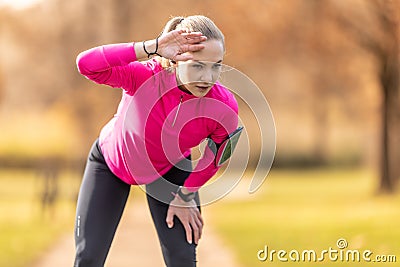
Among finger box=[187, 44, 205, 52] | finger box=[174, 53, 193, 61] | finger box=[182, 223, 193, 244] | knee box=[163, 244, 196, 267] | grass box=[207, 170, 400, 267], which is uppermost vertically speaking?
finger box=[187, 44, 205, 52]

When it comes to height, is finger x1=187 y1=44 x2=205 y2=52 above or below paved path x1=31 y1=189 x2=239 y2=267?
above

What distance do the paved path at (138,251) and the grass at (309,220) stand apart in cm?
20

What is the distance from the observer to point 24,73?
A: 14.4 m

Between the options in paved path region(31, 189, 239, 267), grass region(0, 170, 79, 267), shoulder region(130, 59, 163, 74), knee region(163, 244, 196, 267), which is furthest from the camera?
grass region(0, 170, 79, 267)

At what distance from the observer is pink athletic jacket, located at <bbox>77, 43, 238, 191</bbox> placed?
338 cm

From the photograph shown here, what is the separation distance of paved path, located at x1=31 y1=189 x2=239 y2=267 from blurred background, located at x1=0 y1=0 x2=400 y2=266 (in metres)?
0.22

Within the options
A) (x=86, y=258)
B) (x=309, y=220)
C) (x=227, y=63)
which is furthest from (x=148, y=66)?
(x=227, y=63)

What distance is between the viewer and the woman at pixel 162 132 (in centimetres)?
322

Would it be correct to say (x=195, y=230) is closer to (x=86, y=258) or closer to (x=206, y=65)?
(x=86, y=258)

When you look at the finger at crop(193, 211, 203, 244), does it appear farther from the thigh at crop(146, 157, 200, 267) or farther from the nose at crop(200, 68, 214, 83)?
the nose at crop(200, 68, 214, 83)

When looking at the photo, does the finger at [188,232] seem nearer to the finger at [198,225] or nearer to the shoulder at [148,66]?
the finger at [198,225]

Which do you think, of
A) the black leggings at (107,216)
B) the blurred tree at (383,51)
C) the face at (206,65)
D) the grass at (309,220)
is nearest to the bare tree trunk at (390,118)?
the blurred tree at (383,51)

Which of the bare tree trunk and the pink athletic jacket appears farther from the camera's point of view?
the bare tree trunk

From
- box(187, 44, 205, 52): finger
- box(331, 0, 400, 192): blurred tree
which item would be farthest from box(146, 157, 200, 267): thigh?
box(331, 0, 400, 192): blurred tree
